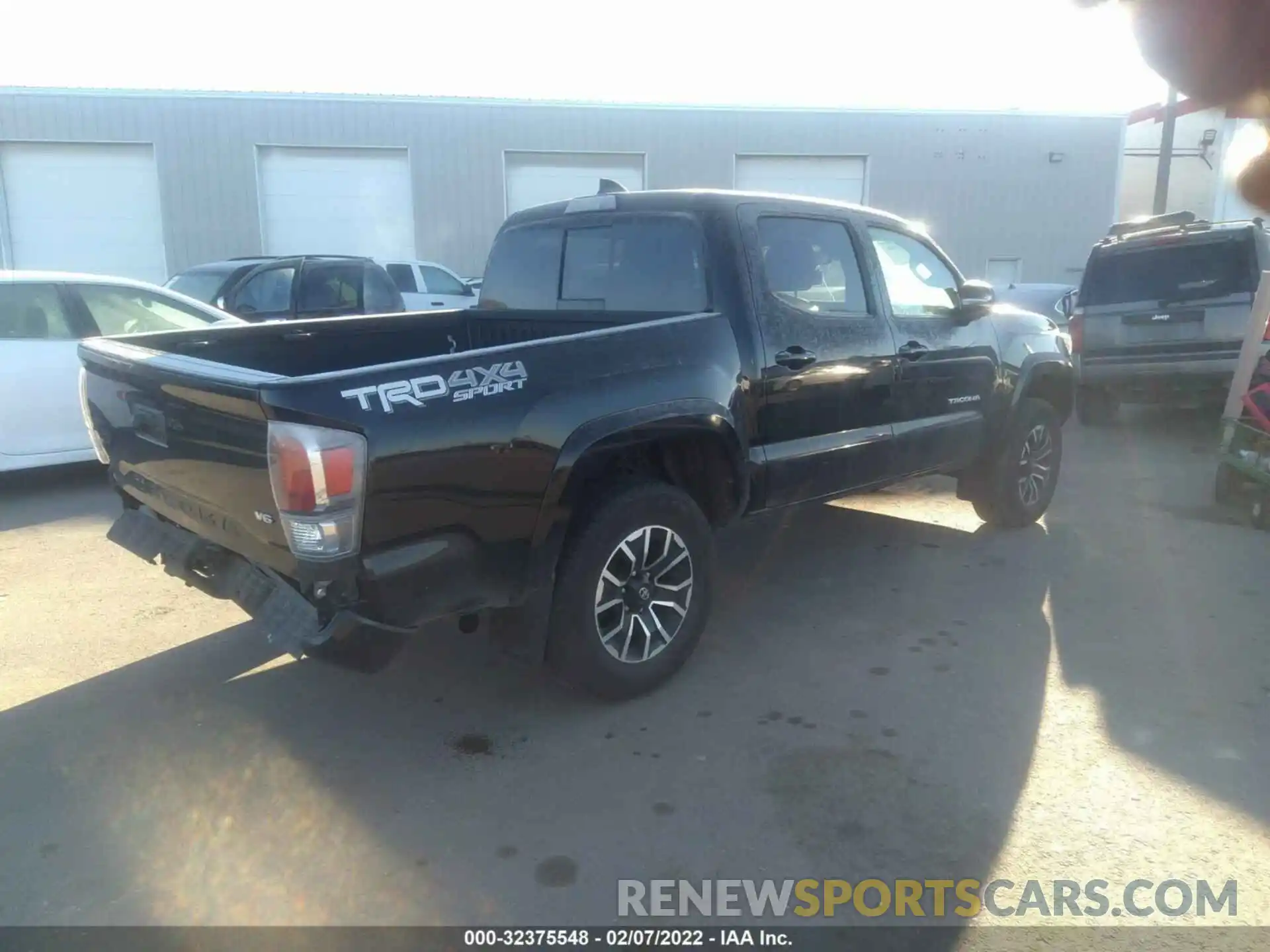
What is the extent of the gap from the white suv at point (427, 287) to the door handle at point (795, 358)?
32.5 ft

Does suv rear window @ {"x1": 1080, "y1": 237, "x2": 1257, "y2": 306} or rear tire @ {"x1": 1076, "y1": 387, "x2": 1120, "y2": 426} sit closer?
suv rear window @ {"x1": 1080, "y1": 237, "x2": 1257, "y2": 306}

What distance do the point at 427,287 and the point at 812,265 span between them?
1047 cm

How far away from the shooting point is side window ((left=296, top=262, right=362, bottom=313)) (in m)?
10.2

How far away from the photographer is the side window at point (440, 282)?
14156 mm

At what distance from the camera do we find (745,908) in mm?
2637

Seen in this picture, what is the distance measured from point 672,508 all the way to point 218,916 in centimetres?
203

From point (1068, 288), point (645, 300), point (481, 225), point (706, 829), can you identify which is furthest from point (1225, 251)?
point (481, 225)

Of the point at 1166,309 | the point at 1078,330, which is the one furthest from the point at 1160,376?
the point at 1078,330

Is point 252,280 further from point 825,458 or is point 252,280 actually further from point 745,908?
point 745,908

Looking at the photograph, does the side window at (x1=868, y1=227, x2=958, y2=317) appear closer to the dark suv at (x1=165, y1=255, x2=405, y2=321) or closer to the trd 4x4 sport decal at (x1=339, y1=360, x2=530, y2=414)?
the trd 4x4 sport decal at (x1=339, y1=360, x2=530, y2=414)

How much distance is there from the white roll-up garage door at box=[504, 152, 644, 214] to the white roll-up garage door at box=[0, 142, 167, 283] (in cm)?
660

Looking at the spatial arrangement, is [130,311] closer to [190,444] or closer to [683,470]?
[190,444]

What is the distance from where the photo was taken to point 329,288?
409 inches

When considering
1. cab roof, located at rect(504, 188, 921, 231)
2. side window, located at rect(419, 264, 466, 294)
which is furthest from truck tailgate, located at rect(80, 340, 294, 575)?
side window, located at rect(419, 264, 466, 294)
